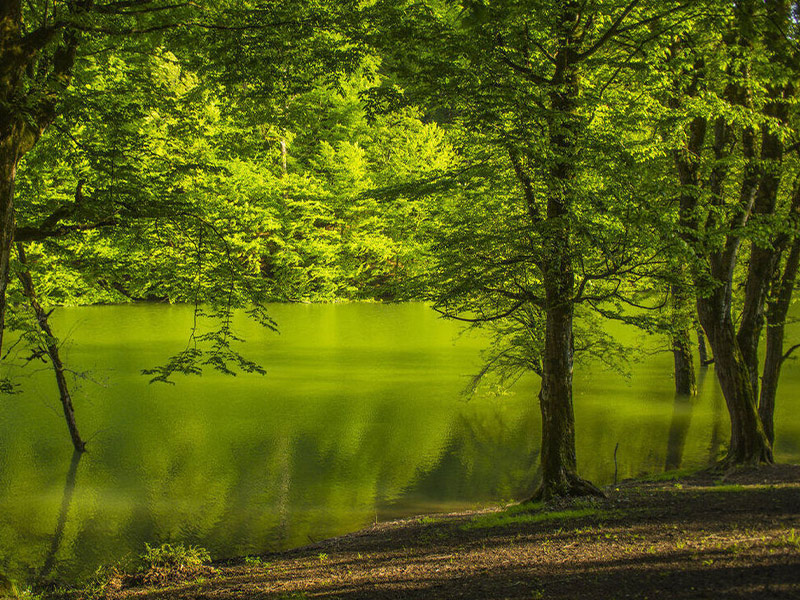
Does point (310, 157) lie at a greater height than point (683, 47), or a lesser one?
greater

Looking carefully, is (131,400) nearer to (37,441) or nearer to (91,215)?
(37,441)

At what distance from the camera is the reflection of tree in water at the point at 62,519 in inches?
341

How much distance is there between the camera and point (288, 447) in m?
14.1

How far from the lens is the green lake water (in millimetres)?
10047

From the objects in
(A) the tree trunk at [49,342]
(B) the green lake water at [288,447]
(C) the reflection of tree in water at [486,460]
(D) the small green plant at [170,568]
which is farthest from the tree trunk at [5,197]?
(C) the reflection of tree in water at [486,460]

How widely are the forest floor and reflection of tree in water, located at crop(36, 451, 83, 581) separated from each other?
107 inches

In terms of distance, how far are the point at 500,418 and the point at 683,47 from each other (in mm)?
10249

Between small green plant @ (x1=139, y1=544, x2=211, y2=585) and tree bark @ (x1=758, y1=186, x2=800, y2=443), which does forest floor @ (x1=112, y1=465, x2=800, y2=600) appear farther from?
tree bark @ (x1=758, y1=186, x2=800, y2=443)

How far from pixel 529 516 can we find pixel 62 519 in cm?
756

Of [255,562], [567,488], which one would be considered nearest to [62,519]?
[255,562]

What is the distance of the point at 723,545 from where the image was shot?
4645 millimetres

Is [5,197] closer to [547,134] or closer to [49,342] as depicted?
[547,134]

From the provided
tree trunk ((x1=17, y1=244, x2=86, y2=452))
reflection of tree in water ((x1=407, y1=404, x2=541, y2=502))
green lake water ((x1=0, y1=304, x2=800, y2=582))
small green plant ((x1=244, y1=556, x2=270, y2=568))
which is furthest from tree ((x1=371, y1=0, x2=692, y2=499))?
tree trunk ((x1=17, y1=244, x2=86, y2=452))

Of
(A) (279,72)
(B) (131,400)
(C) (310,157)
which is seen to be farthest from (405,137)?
(A) (279,72)
